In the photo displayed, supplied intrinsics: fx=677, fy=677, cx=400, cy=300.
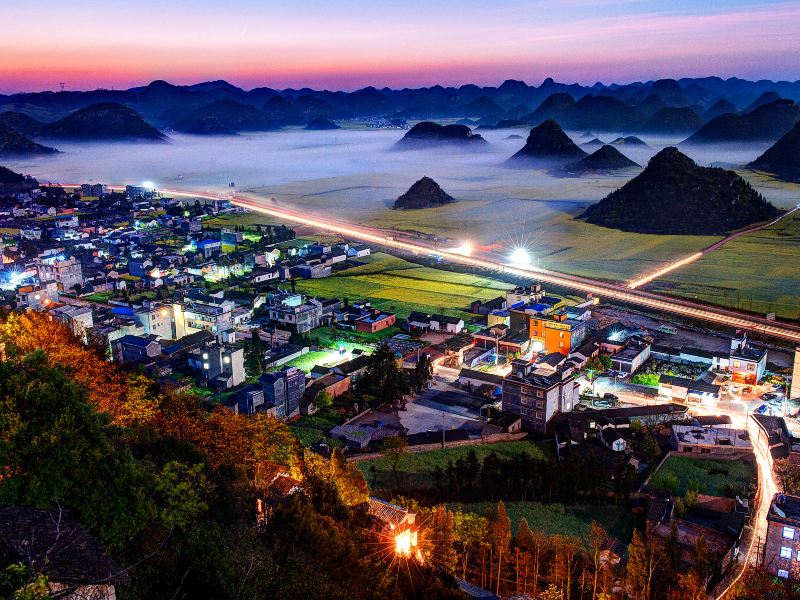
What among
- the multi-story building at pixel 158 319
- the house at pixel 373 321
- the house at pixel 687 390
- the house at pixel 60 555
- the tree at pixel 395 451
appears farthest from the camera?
the house at pixel 373 321

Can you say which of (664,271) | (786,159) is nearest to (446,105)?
(786,159)

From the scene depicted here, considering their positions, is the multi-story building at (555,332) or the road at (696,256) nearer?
the multi-story building at (555,332)

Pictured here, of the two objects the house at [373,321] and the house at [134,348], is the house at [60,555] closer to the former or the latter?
the house at [134,348]

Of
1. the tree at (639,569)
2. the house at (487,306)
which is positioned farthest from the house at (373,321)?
the tree at (639,569)

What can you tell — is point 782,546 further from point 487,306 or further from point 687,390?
point 487,306

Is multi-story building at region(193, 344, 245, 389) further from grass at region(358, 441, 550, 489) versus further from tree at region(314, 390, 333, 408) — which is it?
grass at region(358, 441, 550, 489)

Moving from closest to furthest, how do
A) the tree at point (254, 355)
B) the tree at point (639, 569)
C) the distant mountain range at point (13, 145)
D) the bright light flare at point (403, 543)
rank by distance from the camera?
the bright light flare at point (403, 543), the tree at point (639, 569), the tree at point (254, 355), the distant mountain range at point (13, 145)

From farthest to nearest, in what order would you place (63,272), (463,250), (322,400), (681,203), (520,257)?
(681,203) → (463,250) → (520,257) → (63,272) → (322,400)
